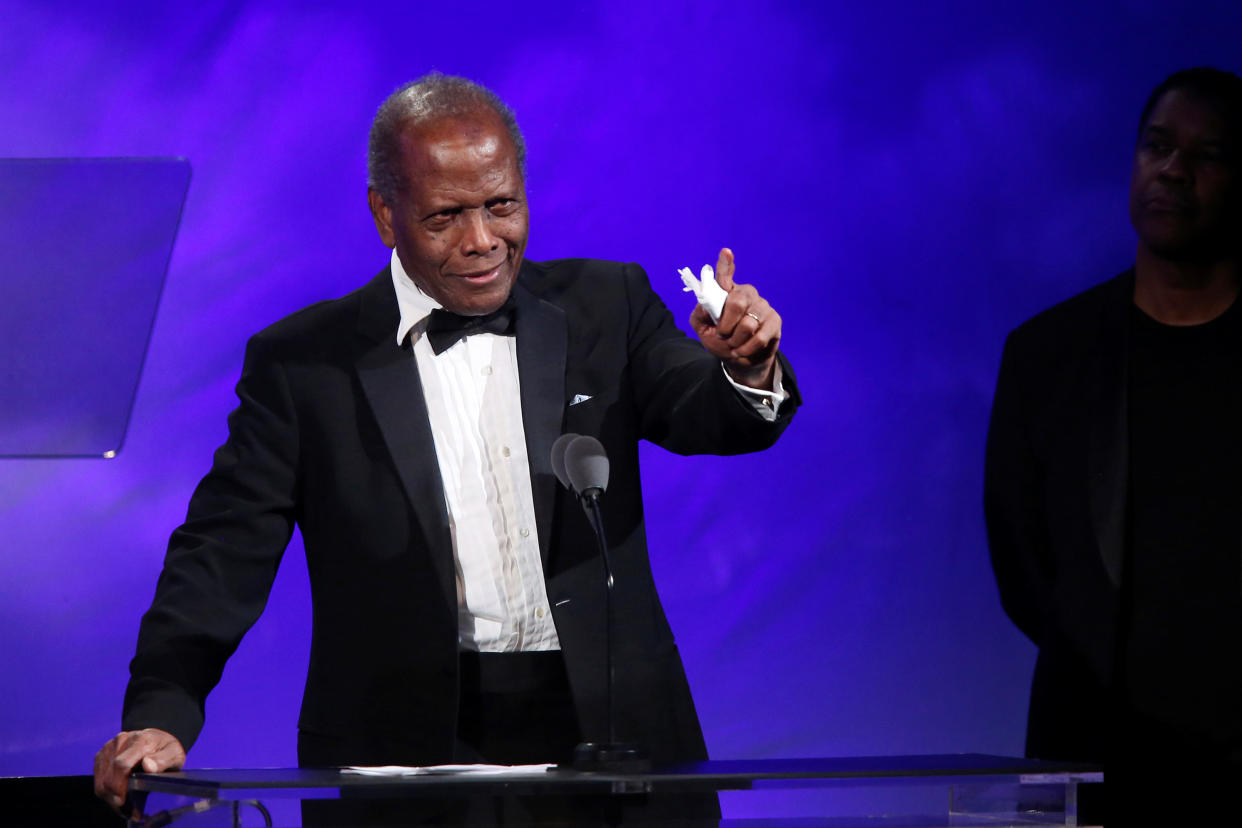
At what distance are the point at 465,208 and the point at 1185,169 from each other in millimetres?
1768

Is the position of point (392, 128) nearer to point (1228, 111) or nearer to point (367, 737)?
point (367, 737)

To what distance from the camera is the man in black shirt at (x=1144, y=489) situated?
2.82 metres

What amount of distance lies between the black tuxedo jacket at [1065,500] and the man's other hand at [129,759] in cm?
182

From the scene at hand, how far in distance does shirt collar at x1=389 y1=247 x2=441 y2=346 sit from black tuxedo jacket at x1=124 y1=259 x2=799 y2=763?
0.02 metres

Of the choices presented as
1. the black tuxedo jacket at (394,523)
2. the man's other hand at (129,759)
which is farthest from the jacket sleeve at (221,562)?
the man's other hand at (129,759)

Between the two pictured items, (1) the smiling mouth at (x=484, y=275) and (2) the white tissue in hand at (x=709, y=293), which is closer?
(2) the white tissue in hand at (x=709, y=293)

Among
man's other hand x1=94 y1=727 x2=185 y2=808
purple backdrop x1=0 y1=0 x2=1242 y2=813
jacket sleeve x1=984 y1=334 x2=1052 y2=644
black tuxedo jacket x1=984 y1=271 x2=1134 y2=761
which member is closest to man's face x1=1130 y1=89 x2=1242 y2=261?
black tuxedo jacket x1=984 y1=271 x2=1134 y2=761

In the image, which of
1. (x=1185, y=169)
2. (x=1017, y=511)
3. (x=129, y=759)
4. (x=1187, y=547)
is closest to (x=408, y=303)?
(x=129, y=759)

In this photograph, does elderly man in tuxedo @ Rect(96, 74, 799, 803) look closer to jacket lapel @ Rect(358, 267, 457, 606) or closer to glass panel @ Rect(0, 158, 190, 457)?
jacket lapel @ Rect(358, 267, 457, 606)

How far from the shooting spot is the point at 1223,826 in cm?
278

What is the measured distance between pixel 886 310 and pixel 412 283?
1744 millimetres

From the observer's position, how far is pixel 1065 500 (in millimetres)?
3016

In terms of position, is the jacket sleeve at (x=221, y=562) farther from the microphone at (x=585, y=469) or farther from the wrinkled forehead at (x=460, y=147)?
the microphone at (x=585, y=469)

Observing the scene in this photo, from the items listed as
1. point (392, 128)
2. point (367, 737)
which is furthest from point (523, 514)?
point (392, 128)
